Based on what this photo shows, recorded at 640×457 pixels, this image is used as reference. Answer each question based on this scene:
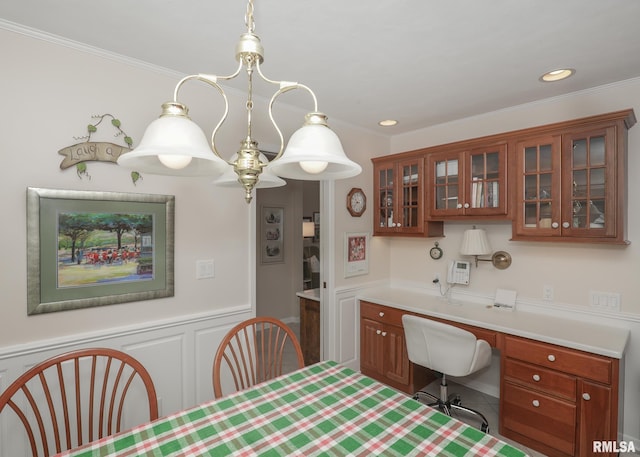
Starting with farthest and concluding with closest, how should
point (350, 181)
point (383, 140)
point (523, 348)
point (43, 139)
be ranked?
point (383, 140) < point (350, 181) < point (523, 348) < point (43, 139)

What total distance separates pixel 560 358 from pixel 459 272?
1.13 metres

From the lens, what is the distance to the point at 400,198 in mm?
3334

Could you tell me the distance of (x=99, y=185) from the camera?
1.95 meters

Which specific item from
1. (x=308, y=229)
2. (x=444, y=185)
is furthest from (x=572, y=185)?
(x=308, y=229)

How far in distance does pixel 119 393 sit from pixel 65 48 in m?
1.99

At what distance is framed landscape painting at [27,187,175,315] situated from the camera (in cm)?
176

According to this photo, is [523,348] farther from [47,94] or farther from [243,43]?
[47,94]

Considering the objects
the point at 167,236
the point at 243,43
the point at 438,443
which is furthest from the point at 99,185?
the point at 438,443

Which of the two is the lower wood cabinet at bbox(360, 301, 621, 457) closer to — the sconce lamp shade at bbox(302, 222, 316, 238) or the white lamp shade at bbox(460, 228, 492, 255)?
the white lamp shade at bbox(460, 228, 492, 255)

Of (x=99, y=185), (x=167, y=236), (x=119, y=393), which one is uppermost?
(x=99, y=185)

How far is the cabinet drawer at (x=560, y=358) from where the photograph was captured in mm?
1956

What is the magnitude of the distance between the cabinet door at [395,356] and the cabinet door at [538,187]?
4.34 feet

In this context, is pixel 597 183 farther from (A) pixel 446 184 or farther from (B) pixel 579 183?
(A) pixel 446 184

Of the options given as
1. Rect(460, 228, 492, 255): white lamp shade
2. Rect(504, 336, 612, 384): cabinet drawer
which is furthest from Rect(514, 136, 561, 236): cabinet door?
Rect(504, 336, 612, 384): cabinet drawer
